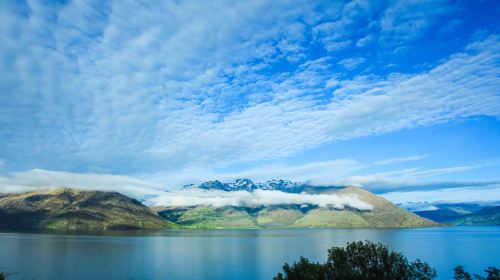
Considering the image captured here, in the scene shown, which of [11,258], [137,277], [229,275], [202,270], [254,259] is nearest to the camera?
[137,277]

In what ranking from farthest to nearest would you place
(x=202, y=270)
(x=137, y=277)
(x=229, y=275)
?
→ (x=202, y=270) → (x=229, y=275) → (x=137, y=277)

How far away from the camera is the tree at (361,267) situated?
5672 centimetres

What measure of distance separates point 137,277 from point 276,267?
52.5m

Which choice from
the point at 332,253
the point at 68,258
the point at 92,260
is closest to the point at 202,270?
the point at 92,260

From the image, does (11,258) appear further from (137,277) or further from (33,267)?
(137,277)

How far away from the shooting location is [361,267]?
195 feet

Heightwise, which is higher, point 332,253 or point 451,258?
point 332,253

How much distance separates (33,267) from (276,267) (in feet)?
291

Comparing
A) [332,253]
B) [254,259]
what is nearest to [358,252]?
[332,253]

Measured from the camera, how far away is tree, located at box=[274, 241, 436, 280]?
56719 millimetres

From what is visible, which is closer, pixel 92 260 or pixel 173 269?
pixel 173 269

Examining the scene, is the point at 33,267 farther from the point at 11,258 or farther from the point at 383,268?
the point at 383,268

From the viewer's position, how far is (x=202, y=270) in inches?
5103

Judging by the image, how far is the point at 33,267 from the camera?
127m
